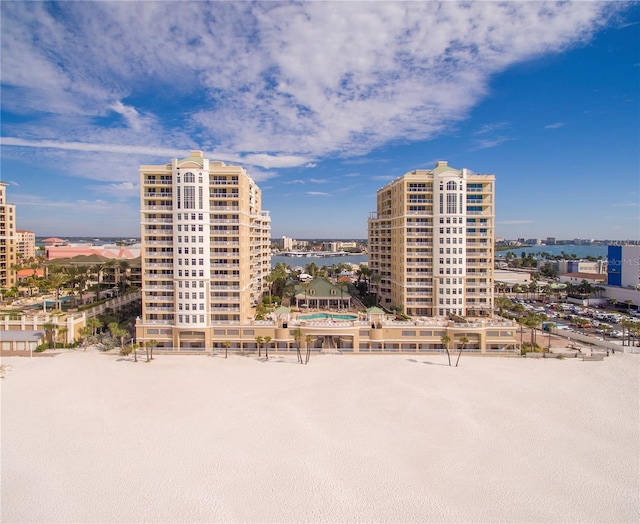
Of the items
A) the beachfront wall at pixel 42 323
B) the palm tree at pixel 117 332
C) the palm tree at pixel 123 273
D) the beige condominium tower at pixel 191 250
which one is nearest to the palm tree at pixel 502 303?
the beige condominium tower at pixel 191 250

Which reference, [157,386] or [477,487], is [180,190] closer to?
[157,386]

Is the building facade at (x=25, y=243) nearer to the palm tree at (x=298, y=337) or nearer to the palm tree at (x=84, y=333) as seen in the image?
the palm tree at (x=84, y=333)

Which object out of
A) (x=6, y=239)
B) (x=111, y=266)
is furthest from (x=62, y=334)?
(x=6, y=239)

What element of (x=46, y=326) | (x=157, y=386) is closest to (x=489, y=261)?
(x=157, y=386)

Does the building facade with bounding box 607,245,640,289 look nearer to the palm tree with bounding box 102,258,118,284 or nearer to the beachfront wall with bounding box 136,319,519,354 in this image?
the beachfront wall with bounding box 136,319,519,354

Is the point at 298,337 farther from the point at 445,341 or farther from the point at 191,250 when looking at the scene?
the point at 445,341

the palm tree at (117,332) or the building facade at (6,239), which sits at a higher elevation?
the building facade at (6,239)

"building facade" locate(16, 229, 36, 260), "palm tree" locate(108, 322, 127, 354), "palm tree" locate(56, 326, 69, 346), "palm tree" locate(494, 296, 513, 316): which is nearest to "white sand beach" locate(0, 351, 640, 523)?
"palm tree" locate(108, 322, 127, 354)
